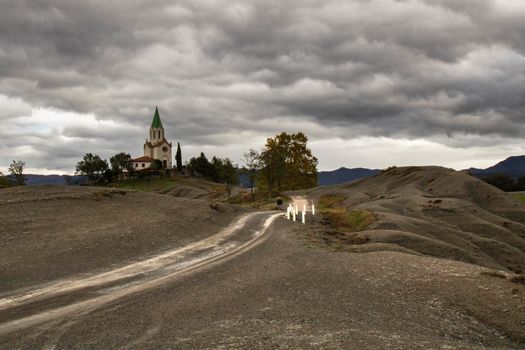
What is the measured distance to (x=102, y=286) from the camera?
1778 cm

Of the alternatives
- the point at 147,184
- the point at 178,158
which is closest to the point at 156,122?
the point at 178,158

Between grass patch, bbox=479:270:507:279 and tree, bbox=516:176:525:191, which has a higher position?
tree, bbox=516:176:525:191

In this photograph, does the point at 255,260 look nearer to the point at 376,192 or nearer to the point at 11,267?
the point at 11,267

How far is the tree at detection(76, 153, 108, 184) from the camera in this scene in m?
158

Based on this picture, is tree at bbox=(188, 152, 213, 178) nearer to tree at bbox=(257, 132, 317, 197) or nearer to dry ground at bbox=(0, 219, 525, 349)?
tree at bbox=(257, 132, 317, 197)

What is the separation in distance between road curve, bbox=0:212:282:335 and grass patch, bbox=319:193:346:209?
143 ft

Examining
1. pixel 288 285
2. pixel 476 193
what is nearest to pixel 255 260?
pixel 288 285

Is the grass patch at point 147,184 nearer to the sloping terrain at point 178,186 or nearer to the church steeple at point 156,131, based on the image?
the sloping terrain at point 178,186

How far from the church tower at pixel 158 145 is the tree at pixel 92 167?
80.6 feet

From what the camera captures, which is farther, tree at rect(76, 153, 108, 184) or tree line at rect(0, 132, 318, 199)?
tree at rect(76, 153, 108, 184)

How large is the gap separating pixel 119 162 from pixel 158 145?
850 inches

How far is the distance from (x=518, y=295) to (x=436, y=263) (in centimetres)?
548

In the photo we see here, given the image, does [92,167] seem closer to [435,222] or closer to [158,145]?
[158,145]

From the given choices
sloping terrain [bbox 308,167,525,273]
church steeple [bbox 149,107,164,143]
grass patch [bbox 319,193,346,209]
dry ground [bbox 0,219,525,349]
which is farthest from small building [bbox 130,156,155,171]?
dry ground [bbox 0,219,525,349]
